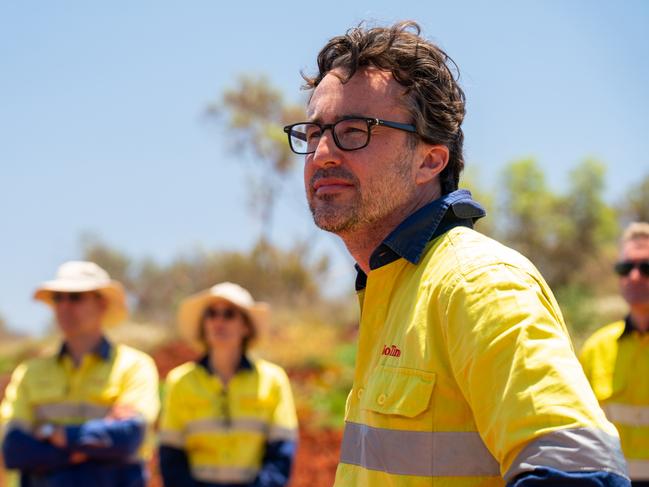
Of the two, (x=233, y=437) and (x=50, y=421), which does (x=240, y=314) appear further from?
(x=50, y=421)

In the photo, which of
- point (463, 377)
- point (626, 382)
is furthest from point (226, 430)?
point (463, 377)

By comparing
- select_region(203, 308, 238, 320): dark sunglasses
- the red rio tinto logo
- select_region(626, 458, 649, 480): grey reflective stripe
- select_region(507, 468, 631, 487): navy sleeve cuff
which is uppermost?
the red rio tinto logo

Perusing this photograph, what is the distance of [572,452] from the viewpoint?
181cm

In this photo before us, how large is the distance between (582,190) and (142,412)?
20534 millimetres

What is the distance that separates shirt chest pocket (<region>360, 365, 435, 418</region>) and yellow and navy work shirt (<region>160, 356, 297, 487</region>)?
4.41m

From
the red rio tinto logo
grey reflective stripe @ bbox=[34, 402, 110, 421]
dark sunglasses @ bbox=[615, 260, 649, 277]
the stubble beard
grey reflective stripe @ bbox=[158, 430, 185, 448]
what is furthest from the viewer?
grey reflective stripe @ bbox=[158, 430, 185, 448]

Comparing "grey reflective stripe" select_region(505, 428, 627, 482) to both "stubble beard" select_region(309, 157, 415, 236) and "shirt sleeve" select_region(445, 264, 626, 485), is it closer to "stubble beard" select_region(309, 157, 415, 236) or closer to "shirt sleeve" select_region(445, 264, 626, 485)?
"shirt sleeve" select_region(445, 264, 626, 485)

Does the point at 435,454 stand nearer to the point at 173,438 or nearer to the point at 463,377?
the point at 463,377

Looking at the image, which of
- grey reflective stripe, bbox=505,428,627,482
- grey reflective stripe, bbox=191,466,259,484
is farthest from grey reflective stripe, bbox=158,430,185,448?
grey reflective stripe, bbox=505,428,627,482

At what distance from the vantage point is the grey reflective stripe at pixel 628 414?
5.21m

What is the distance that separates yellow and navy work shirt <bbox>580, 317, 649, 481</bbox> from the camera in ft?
17.0

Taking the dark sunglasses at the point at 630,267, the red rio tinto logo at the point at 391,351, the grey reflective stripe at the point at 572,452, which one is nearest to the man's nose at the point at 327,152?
the red rio tinto logo at the point at 391,351

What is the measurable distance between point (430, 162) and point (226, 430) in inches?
173

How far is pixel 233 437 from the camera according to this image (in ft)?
21.9
